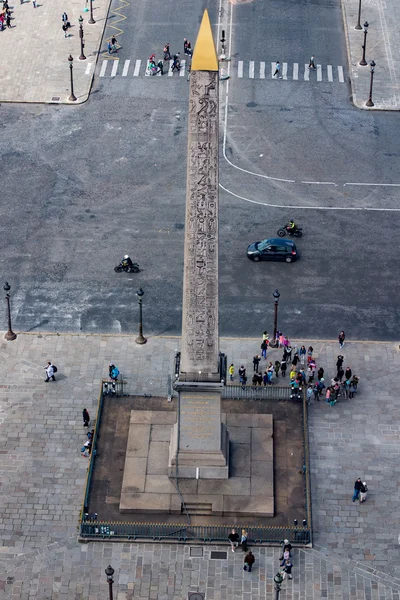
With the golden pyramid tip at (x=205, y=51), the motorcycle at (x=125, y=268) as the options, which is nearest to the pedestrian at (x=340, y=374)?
the motorcycle at (x=125, y=268)

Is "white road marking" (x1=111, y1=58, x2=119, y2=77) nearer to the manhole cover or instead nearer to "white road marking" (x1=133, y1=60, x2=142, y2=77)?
"white road marking" (x1=133, y1=60, x2=142, y2=77)

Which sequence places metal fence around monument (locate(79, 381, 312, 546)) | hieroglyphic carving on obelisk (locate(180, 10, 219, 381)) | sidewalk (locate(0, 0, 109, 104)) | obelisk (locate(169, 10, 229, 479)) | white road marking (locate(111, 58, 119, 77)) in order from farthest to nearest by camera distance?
white road marking (locate(111, 58, 119, 77)), sidewalk (locate(0, 0, 109, 104)), metal fence around monument (locate(79, 381, 312, 546)), obelisk (locate(169, 10, 229, 479)), hieroglyphic carving on obelisk (locate(180, 10, 219, 381))

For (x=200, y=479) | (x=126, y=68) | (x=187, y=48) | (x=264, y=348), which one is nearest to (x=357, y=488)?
(x=200, y=479)

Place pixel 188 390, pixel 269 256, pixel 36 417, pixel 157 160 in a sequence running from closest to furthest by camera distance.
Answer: pixel 188 390
pixel 36 417
pixel 269 256
pixel 157 160

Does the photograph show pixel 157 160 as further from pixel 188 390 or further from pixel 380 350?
pixel 188 390

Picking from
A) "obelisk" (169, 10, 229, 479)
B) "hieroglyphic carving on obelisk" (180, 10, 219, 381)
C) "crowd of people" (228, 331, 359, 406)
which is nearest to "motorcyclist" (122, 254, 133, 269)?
"crowd of people" (228, 331, 359, 406)

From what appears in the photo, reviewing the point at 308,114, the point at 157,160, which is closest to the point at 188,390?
the point at 157,160

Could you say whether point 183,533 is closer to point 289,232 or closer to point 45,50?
point 289,232
